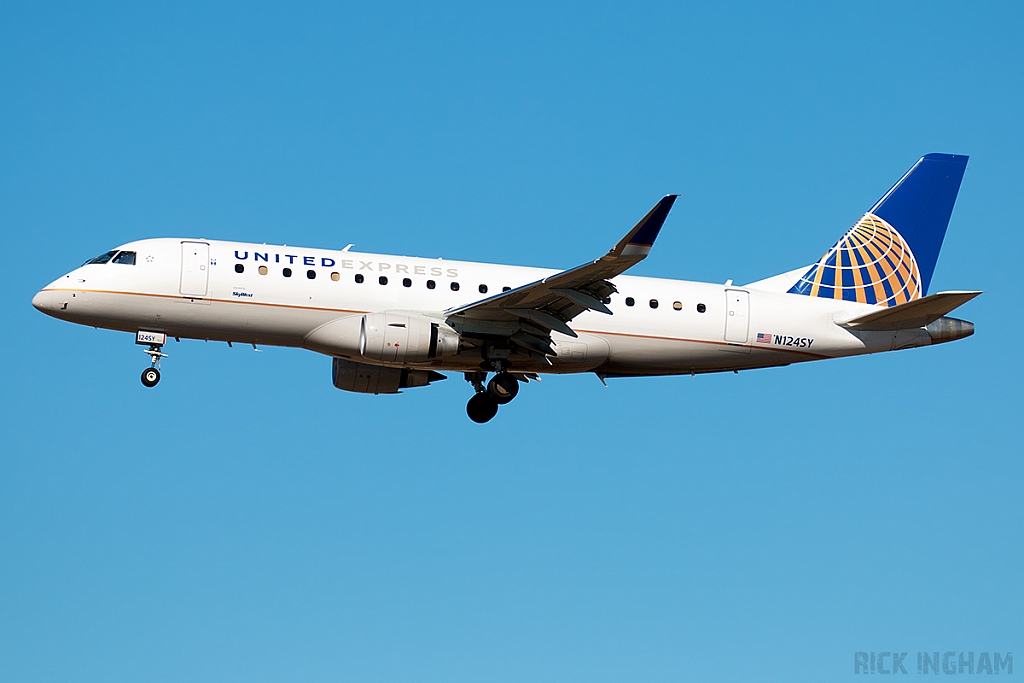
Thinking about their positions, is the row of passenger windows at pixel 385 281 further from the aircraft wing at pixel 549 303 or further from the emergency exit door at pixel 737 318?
the emergency exit door at pixel 737 318

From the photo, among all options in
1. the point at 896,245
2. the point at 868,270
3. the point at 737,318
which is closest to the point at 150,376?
the point at 737,318

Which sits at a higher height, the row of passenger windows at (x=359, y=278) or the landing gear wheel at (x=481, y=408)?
the row of passenger windows at (x=359, y=278)

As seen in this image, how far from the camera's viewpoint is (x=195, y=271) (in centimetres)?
3156

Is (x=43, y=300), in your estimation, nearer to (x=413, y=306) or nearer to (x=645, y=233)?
(x=413, y=306)

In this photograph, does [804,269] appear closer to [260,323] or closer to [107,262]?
[260,323]

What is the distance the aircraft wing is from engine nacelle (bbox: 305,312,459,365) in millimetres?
611

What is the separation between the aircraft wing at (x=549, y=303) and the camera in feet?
91.1

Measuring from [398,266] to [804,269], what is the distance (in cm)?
1196

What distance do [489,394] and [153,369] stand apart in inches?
333

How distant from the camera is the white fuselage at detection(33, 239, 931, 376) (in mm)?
31500

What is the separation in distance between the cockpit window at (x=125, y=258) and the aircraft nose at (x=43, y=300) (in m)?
1.77

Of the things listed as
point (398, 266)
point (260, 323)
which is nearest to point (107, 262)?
point (260, 323)

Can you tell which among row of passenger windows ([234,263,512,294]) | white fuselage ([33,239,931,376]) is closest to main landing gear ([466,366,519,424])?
white fuselage ([33,239,931,376])

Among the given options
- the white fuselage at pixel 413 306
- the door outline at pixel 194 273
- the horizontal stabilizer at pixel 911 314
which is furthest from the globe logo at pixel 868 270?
the door outline at pixel 194 273
